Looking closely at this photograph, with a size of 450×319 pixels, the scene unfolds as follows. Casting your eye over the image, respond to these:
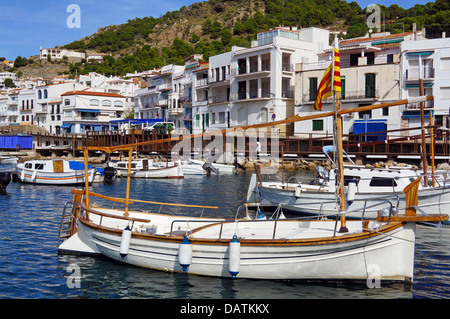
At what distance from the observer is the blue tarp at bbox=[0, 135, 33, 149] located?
3036 inches

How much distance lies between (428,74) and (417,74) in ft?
3.62

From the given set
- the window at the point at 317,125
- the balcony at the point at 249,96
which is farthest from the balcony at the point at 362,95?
the balcony at the point at 249,96

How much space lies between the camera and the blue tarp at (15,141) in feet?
253

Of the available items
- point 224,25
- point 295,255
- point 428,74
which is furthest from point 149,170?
point 224,25

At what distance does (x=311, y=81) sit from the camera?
55.6 m

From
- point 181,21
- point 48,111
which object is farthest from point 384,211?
point 181,21

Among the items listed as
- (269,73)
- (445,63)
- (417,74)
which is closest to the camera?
(445,63)

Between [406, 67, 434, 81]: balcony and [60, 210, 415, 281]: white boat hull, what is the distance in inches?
1577

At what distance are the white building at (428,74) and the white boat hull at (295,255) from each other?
39.5 metres

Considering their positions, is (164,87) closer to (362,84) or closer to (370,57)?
(370,57)

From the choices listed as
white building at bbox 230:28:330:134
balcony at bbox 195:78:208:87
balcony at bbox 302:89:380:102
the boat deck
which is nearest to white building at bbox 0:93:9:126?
balcony at bbox 195:78:208:87

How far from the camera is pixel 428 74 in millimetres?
48375

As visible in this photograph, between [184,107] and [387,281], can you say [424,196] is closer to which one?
[387,281]

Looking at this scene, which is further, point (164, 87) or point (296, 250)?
point (164, 87)
